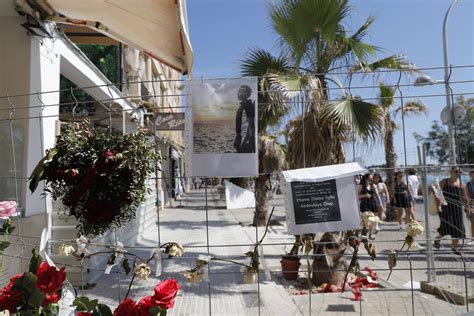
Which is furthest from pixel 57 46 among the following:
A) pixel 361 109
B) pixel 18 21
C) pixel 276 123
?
pixel 361 109

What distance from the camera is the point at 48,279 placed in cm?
144

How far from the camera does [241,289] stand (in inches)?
208

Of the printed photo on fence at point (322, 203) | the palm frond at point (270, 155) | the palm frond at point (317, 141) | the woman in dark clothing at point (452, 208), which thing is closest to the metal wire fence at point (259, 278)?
the woman in dark clothing at point (452, 208)

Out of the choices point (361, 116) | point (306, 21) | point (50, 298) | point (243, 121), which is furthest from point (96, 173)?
point (306, 21)

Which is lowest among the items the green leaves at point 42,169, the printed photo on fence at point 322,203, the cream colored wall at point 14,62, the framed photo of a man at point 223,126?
the printed photo on fence at point 322,203

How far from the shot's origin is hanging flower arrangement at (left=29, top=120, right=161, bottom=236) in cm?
206

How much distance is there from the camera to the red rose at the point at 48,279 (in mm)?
1420

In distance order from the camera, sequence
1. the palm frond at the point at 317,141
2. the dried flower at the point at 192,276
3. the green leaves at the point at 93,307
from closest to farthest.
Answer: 1. the green leaves at the point at 93,307
2. the dried flower at the point at 192,276
3. the palm frond at the point at 317,141

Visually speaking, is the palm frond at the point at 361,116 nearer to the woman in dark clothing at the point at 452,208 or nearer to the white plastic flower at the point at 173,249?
the woman in dark clothing at the point at 452,208

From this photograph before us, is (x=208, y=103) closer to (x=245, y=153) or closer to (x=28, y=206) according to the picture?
(x=245, y=153)

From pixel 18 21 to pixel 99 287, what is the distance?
3647 millimetres

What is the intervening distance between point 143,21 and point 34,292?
308 cm

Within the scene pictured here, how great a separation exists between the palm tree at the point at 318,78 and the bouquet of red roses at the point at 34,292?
125 inches

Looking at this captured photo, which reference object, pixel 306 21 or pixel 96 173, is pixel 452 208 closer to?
pixel 306 21
